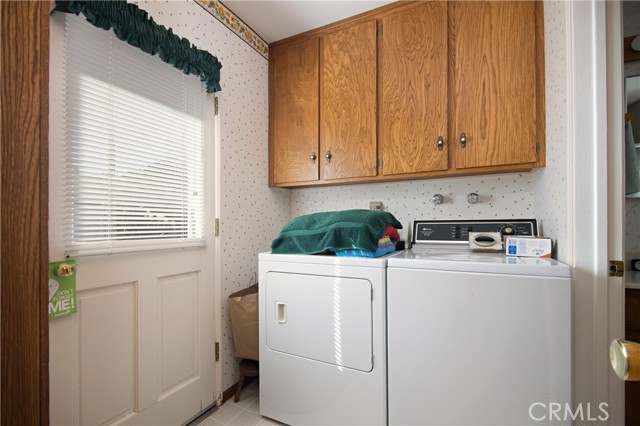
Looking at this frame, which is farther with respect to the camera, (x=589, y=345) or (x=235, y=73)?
(x=235, y=73)

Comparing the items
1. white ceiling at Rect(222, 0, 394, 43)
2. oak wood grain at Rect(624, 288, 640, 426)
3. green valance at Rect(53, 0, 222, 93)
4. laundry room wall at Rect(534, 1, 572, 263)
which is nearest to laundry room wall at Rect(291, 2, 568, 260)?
laundry room wall at Rect(534, 1, 572, 263)

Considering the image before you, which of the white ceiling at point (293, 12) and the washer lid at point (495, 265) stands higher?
the white ceiling at point (293, 12)

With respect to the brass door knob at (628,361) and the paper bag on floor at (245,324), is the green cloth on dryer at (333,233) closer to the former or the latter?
the paper bag on floor at (245,324)

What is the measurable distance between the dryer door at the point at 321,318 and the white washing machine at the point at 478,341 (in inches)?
5.4

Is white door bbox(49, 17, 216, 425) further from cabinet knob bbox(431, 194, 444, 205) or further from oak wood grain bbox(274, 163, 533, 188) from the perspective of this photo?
cabinet knob bbox(431, 194, 444, 205)

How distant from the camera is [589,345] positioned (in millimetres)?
1039

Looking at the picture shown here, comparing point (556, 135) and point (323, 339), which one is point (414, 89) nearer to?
point (556, 135)

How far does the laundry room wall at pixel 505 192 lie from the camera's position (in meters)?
1.21

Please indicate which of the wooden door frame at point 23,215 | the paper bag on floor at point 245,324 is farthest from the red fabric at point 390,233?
the wooden door frame at point 23,215

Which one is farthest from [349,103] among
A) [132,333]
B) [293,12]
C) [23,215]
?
[132,333]

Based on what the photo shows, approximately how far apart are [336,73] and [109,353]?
2088 mm

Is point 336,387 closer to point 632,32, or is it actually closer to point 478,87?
point 478,87

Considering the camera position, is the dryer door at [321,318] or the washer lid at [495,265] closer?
the washer lid at [495,265]

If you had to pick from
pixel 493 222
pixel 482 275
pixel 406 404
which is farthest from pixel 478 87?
pixel 406 404
